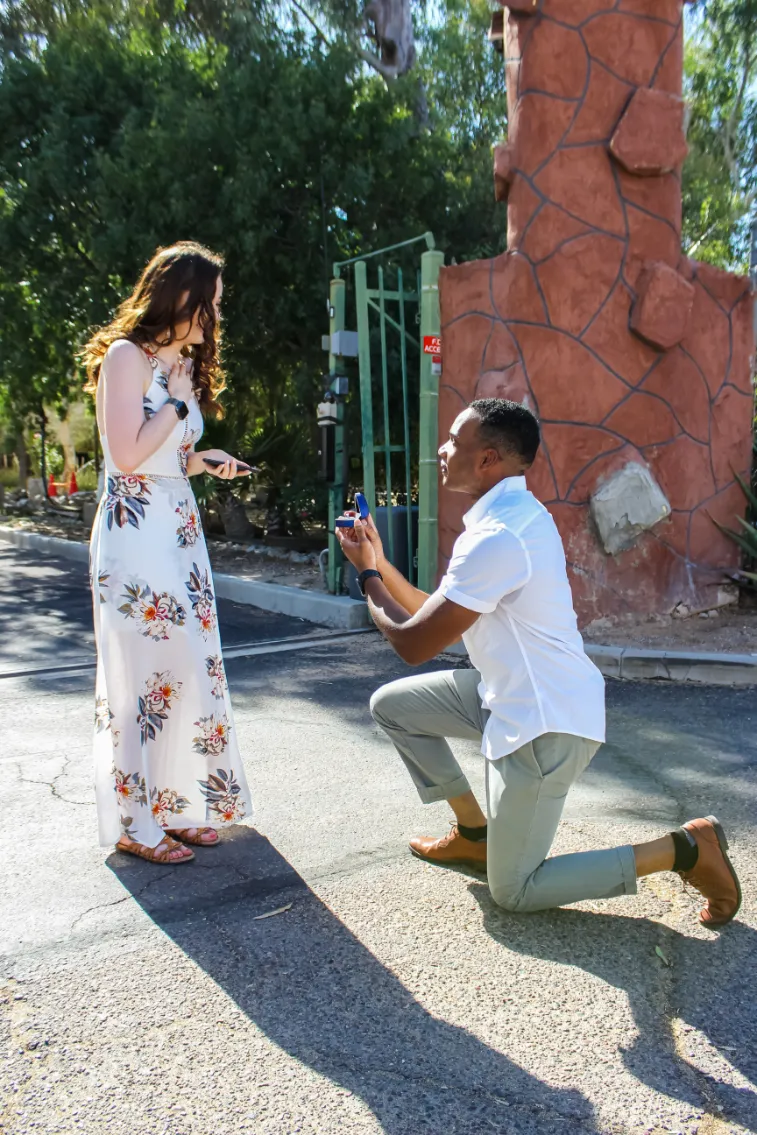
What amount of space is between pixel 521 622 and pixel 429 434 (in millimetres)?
4668

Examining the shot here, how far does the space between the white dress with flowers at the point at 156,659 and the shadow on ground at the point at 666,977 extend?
1002 mm

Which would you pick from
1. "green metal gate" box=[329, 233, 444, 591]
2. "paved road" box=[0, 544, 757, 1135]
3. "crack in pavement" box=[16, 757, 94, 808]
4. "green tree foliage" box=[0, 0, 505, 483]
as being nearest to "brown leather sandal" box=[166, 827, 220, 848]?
"paved road" box=[0, 544, 757, 1135]

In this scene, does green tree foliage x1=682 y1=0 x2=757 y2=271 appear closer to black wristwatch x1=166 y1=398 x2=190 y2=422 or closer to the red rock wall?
the red rock wall

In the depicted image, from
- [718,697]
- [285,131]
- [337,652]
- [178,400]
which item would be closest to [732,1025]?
[178,400]

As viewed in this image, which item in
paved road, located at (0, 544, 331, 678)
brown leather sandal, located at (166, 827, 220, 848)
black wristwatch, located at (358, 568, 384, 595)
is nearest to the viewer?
black wristwatch, located at (358, 568, 384, 595)

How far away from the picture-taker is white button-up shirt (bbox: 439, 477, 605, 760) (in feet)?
8.87

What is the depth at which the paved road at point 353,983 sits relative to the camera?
7.05ft

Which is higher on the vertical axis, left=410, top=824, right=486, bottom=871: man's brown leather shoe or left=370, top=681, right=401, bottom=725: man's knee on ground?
left=370, top=681, right=401, bottom=725: man's knee on ground

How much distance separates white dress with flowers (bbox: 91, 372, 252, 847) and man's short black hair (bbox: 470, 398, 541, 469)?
3.36ft

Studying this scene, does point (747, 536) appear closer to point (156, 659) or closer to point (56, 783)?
point (56, 783)

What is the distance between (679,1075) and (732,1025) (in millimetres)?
269

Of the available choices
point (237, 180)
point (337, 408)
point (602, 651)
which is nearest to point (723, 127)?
point (237, 180)

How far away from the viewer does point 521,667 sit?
2.81 metres

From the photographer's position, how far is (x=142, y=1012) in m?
2.48
